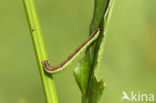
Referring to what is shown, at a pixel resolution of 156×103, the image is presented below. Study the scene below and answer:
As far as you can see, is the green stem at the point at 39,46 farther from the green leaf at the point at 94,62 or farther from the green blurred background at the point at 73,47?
the green blurred background at the point at 73,47

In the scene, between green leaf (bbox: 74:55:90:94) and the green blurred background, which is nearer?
green leaf (bbox: 74:55:90:94)

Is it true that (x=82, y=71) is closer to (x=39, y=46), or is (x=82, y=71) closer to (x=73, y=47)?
(x=39, y=46)

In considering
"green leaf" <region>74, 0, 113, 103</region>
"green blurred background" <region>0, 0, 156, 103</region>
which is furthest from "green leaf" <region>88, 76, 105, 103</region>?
"green blurred background" <region>0, 0, 156, 103</region>

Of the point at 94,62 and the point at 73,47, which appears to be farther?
the point at 73,47

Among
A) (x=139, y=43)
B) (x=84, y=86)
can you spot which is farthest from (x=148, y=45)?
(x=84, y=86)

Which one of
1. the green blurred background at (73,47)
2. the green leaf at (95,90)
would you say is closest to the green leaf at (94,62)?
the green leaf at (95,90)

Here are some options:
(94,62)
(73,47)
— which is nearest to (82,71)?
(94,62)

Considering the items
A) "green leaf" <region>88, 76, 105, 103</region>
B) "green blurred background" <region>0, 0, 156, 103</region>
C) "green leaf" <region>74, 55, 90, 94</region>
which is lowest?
"green blurred background" <region>0, 0, 156, 103</region>

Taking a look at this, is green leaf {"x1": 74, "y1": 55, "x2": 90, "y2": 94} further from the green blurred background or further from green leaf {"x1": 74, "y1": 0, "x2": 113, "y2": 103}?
the green blurred background

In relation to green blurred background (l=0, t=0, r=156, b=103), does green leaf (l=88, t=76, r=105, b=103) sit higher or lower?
higher
